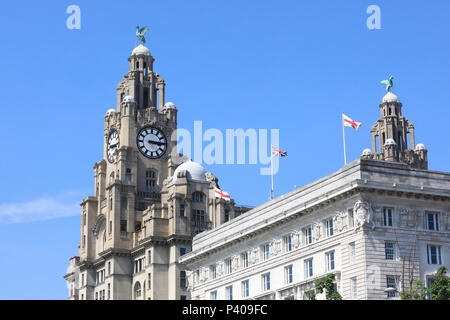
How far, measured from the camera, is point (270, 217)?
90.8 meters

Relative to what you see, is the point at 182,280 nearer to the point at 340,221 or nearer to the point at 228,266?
the point at 228,266

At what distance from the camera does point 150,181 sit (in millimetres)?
145375

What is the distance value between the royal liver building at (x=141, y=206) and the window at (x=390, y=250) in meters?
55.7

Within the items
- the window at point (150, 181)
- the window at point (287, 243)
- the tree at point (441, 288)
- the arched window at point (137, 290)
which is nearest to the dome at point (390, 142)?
the window at point (150, 181)

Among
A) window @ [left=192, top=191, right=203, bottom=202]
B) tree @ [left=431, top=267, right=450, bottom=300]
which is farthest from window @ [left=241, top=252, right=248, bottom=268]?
window @ [left=192, top=191, right=203, bottom=202]

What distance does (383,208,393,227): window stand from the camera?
257ft

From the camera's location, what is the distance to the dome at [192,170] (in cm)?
13785

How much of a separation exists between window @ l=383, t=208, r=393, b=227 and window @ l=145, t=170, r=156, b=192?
71679 mm

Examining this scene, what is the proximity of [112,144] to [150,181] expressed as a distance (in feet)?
36.6

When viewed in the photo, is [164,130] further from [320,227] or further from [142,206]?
[320,227]

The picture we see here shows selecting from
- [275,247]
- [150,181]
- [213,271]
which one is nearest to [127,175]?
[150,181]

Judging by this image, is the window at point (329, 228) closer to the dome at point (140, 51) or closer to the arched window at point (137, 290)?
the arched window at point (137, 290)

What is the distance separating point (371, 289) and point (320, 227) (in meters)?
9.72

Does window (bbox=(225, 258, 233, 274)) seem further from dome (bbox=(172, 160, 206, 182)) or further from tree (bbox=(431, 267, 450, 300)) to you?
dome (bbox=(172, 160, 206, 182))
